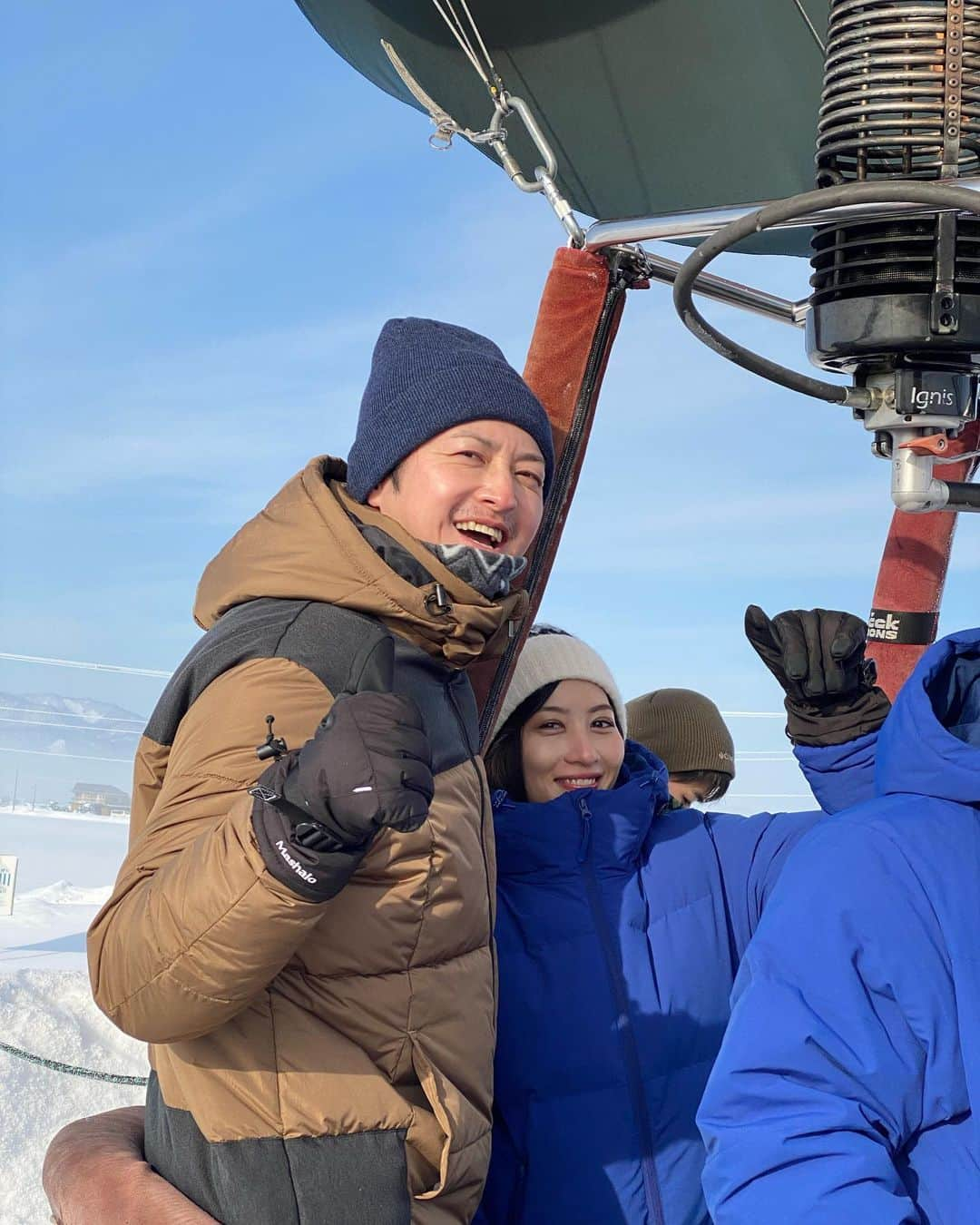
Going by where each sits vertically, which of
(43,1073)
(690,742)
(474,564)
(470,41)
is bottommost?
(43,1073)

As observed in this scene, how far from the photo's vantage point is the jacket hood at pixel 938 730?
109cm

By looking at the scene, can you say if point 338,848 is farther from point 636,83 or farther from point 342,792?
point 636,83

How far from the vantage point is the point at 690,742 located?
2.46 metres

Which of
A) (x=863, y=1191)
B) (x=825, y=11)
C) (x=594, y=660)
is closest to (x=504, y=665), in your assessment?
(x=594, y=660)

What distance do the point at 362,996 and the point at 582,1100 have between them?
0.46m

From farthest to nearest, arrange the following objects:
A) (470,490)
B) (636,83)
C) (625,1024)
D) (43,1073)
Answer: (43,1073) → (636,83) → (625,1024) → (470,490)

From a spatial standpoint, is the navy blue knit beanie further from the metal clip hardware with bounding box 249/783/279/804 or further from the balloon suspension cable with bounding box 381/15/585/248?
the metal clip hardware with bounding box 249/783/279/804

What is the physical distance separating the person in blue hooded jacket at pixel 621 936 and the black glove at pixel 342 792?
1.94 ft

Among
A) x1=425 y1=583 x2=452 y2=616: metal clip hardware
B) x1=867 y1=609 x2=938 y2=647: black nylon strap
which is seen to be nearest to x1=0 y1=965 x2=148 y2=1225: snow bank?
x1=867 y1=609 x2=938 y2=647: black nylon strap

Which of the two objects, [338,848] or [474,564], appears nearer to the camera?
[338,848]

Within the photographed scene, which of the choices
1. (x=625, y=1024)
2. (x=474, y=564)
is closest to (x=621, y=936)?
(x=625, y=1024)

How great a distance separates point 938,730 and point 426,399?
634 mm

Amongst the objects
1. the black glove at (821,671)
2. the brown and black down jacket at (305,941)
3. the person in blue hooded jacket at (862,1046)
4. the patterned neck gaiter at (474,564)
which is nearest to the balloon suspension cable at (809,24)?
the black glove at (821,671)

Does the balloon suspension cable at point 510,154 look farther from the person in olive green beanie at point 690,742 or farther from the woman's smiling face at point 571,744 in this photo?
the person in olive green beanie at point 690,742
